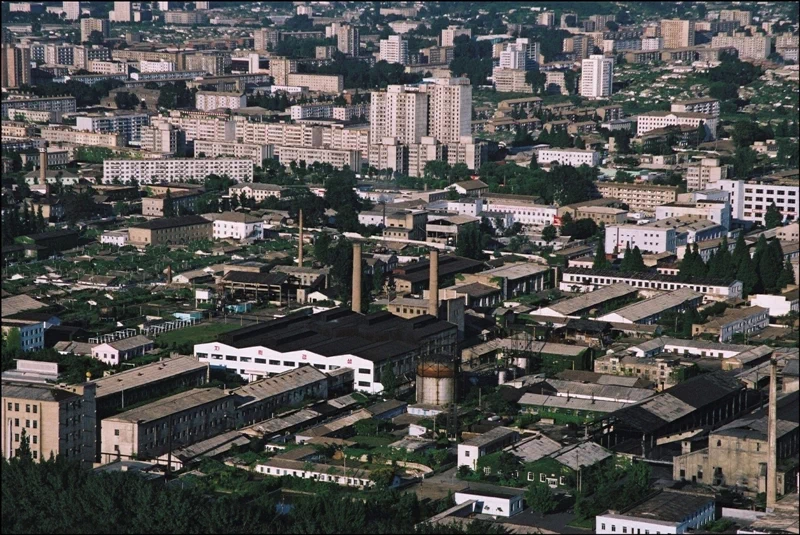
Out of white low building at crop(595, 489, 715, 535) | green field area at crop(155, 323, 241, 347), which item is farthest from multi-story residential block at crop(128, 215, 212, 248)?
white low building at crop(595, 489, 715, 535)

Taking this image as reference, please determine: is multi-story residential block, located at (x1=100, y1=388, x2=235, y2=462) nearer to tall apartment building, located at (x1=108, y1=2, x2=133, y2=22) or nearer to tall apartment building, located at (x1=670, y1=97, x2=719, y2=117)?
tall apartment building, located at (x1=670, y1=97, x2=719, y2=117)

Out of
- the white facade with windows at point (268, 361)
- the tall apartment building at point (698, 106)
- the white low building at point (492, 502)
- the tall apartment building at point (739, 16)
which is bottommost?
the white low building at point (492, 502)

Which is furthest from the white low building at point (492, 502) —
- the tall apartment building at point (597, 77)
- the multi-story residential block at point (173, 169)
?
the tall apartment building at point (597, 77)

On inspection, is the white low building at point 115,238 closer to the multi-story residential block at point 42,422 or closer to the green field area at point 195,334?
the green field area at point 195,334

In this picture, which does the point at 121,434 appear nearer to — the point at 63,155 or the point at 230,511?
the point at 230,511

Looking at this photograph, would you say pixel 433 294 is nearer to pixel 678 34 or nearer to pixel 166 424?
pixel 166 424
